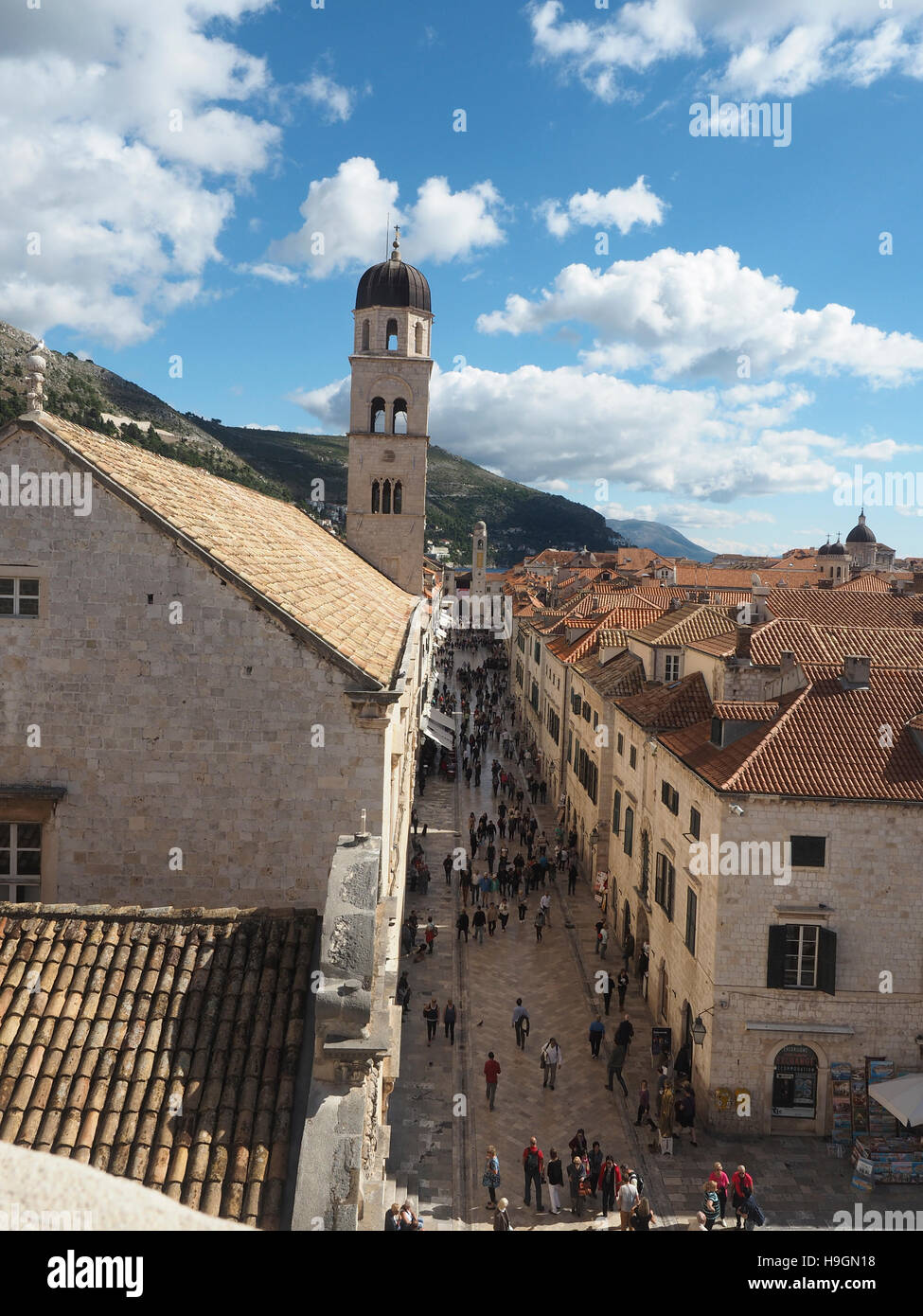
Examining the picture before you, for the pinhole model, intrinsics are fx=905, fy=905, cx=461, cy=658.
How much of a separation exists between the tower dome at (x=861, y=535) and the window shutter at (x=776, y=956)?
100 meters

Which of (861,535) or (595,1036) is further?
(861,535)

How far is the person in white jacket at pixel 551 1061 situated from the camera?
814 inches

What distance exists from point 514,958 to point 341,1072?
21.4 m

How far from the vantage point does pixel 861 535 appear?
108438mm

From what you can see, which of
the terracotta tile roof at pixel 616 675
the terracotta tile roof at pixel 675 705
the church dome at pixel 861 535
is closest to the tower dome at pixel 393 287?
the terracotta tile roof at pixel 616 675

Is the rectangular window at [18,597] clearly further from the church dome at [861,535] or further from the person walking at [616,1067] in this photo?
the church dome at [861,535]

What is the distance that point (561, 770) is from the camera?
4153 centimetres

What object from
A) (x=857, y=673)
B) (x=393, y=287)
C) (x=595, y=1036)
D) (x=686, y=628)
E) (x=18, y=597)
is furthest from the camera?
(x=393, y=287)

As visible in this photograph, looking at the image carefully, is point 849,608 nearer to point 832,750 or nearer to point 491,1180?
point 832,750

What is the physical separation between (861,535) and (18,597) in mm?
111254

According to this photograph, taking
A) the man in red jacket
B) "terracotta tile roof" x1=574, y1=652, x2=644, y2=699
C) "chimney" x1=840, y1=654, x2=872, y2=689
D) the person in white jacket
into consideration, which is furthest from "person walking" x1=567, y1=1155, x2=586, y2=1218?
"terracotta tile roof" x1=574, y1=652, x2=644, y2=699

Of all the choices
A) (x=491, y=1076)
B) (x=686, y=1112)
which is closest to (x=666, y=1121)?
(x=686, y=1112)
